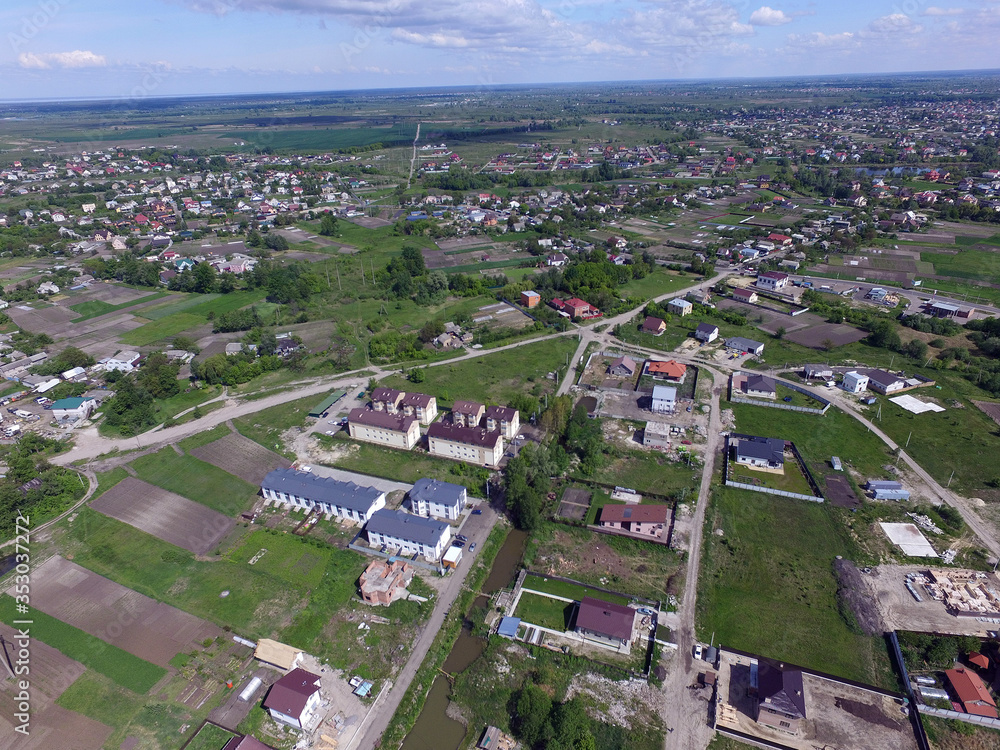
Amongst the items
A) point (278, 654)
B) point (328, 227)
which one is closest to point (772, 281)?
point (278, 654)

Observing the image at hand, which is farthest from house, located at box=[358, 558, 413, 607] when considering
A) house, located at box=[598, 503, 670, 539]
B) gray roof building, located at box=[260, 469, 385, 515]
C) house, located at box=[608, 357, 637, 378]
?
house, located at box=[608, 357, 637, 378]

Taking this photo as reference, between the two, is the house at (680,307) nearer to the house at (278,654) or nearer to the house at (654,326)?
the house at (654,326)

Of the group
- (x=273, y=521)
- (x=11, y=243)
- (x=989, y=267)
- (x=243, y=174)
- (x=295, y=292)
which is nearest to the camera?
(x=273, y=521)

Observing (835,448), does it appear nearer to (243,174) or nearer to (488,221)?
(488,221)

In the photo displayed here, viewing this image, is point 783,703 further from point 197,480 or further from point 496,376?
point 197,480

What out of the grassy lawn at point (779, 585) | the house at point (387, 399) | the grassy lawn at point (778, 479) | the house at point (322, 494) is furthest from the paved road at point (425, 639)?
the grassy lawn at point (778, 479)

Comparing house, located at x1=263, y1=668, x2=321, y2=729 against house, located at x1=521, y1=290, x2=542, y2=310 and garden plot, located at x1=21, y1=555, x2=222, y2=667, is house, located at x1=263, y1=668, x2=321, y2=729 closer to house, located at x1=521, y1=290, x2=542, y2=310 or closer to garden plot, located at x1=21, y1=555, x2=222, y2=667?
garden plot, located at x1=21, y1=555, x2=222, y2=667

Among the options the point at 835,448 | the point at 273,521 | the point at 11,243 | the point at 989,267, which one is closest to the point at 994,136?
the point at 989,267
